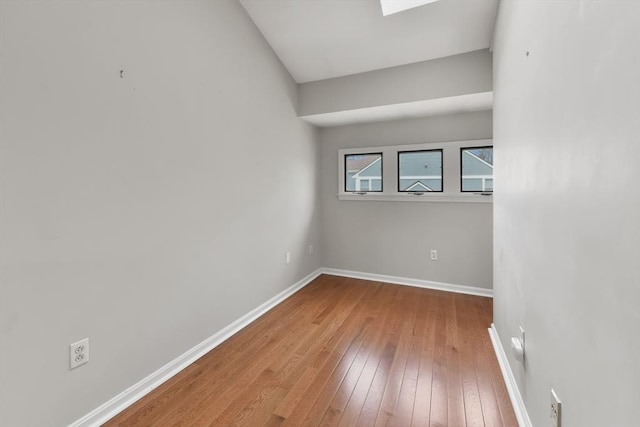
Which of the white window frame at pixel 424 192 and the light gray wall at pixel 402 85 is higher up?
the light gray wall at pixel 402 85

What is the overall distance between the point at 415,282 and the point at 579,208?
281 centimetres

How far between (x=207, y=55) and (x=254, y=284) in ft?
6.25

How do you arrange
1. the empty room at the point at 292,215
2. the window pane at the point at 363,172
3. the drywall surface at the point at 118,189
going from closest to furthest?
the empty room at the point at 292,215, the drywall surface at the point at 118,189, the window pane at the point at 363,172

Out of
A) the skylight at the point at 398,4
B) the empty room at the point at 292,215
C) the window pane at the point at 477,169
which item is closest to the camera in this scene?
the empty room at the point at 292,215

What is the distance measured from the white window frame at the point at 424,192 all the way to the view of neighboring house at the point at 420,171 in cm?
6

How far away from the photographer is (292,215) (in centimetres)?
326

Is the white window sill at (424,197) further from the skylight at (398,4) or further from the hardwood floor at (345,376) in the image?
the skylight at (398,4)

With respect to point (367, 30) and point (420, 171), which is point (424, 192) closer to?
point (420, 171)

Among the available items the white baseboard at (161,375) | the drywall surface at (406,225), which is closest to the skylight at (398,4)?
the drywall surface at (406,225)

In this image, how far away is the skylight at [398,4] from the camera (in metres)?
2.15

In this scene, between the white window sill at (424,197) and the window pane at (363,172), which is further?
the window pane at (363,172)

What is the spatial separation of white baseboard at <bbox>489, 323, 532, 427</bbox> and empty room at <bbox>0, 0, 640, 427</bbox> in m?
0.03

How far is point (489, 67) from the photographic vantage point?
2527 millimetres

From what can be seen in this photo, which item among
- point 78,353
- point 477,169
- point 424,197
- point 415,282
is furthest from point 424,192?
point 78,353
